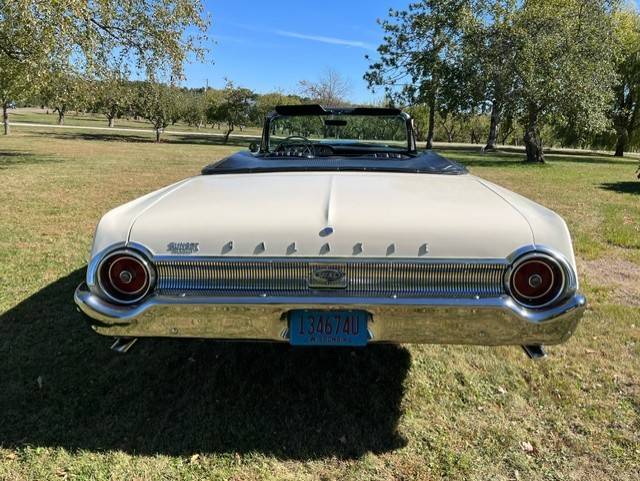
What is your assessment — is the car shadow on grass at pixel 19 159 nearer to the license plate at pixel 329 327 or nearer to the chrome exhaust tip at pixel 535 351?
the license plate at pixel 329 327

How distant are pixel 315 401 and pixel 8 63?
14.3 meters

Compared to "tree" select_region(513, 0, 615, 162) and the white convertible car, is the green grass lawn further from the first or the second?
the white convertible car

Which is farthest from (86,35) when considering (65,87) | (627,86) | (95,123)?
(95,123)

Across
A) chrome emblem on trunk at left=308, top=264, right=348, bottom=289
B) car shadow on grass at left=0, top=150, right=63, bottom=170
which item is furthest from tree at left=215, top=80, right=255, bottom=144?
chrome emblem on trunk at left=308, top=264, right=348, bottom=289

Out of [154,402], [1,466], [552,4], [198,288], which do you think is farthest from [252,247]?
[552,4]

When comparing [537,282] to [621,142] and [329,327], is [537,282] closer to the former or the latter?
[329,327]

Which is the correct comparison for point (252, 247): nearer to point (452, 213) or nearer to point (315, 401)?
point (452, 213)

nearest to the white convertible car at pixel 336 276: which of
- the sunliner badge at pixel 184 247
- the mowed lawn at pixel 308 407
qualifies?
the sunliner badge at pixel 184 247

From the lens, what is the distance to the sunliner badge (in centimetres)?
217

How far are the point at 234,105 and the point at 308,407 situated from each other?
144 ft

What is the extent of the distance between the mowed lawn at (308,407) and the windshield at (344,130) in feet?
6.84

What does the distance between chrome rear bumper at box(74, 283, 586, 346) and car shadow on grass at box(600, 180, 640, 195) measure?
38.7 ft

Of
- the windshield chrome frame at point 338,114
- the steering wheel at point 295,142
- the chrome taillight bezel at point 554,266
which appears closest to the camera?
the chrome taillight bezel at point 554,266

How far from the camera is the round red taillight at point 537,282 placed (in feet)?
7.09
